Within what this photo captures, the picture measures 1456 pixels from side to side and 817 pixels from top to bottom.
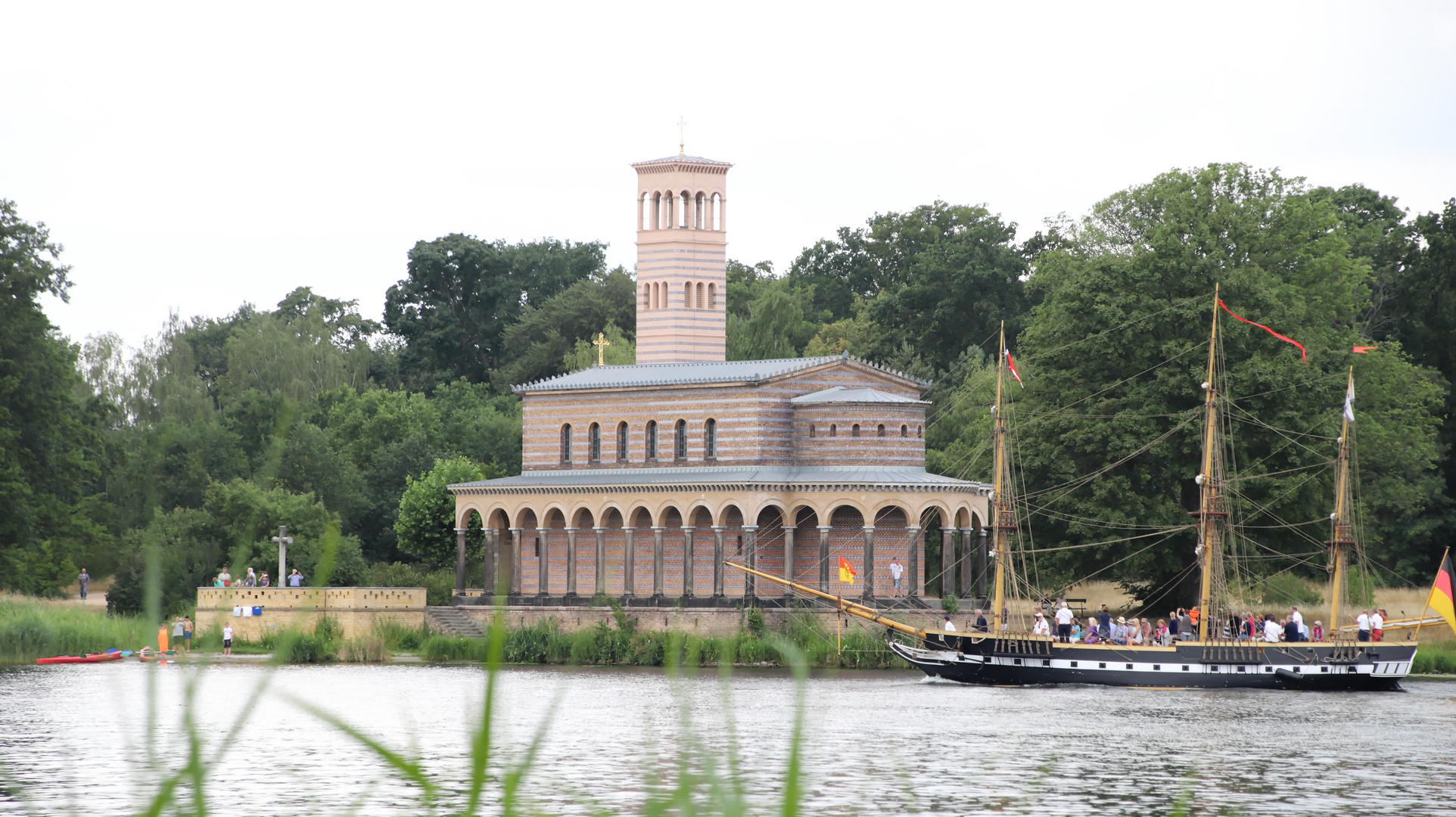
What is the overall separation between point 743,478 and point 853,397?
4.08 meters

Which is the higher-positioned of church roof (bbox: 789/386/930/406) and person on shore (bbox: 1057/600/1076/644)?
church roof (bbox: 789/386/930/406)

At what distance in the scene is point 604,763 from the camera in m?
29.2

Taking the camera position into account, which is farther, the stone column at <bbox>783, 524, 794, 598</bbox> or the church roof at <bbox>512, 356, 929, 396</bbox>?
the church roof at <bbox>512, 356, 929, 396</bbox>

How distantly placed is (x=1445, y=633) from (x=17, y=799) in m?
42.1

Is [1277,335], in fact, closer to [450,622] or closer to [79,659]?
[450,622]

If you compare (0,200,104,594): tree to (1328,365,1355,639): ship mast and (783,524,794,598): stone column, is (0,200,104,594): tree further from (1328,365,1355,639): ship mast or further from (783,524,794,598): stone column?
(1328,365,1355,639): ship mast

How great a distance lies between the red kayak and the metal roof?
15.9 metres

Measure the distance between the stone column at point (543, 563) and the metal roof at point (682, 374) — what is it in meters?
4.62

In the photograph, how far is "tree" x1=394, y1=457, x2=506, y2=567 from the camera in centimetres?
6738

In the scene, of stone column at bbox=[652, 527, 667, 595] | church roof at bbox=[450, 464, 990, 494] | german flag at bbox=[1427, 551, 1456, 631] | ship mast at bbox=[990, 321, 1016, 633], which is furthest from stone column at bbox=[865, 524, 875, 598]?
german flag at bbox=[1427, 551, 1456, 631]

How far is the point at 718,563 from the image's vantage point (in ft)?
194

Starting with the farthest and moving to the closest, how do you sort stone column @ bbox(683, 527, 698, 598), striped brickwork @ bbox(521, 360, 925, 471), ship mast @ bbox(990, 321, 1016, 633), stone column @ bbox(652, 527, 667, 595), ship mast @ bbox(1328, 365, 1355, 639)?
stone column @ bbox(652, 527, 667, 595) → stone column @ bbox(683, 527, 698, 598) → striped brickwork @ bbox(521, 360, 925, 471) → ship mast @ bbox(990, 321, 1016, 633) → ship mast @ bbox(1328, 365, 1355, 639)

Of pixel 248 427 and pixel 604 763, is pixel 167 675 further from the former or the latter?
pixel 604 763

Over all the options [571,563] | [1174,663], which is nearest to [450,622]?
[571,563]
